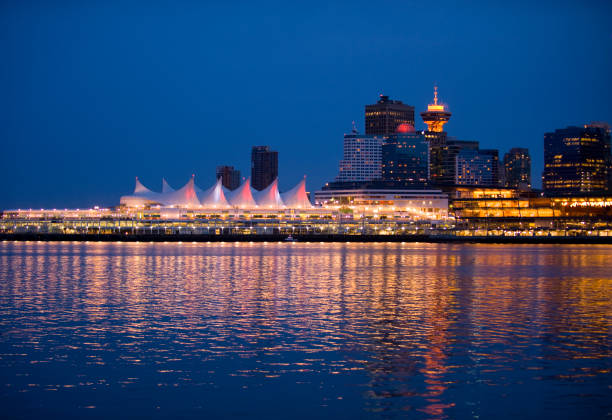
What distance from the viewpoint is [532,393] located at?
16266 mm

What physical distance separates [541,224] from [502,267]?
9410 cm

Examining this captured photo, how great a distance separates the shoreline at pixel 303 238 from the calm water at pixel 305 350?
9081 cm

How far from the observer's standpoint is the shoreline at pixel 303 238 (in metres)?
127

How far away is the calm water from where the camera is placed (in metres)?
15.4

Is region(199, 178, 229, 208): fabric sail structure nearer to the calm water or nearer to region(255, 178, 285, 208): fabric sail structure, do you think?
region(255, 178, 285, 208): fabric sail structure

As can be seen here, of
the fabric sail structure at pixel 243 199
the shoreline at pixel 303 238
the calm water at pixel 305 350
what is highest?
the fabric sail structure at pixel 243 199

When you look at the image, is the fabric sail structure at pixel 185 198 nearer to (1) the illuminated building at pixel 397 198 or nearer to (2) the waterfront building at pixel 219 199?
(2) the waterfront building at pixel 219 199

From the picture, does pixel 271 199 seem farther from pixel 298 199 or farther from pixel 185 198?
pixel 185 198

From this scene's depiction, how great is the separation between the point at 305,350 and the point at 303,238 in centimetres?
11308

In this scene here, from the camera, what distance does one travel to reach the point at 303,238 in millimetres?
133750

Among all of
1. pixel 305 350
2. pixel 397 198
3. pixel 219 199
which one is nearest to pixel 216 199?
pixel 219 199

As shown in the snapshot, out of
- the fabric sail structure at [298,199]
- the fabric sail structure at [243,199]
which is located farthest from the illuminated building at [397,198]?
the fabric sail structure at [243,199]

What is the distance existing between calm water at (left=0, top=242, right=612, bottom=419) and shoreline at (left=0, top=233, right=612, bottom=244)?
298 ft

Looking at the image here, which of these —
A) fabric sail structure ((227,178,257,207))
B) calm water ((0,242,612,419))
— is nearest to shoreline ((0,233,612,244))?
fabric sail structure ((227,178,257,207))
